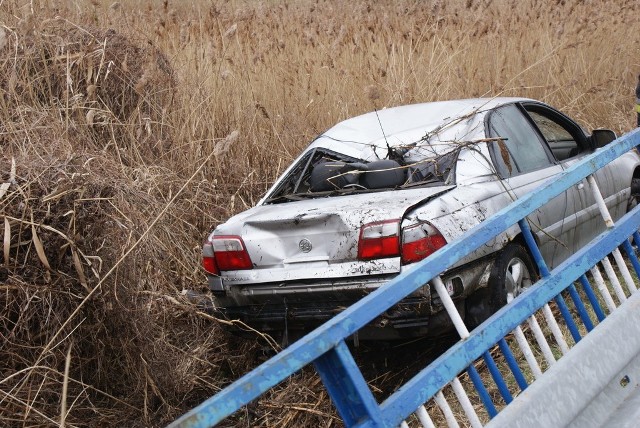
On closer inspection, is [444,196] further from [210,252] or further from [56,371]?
[56,371]

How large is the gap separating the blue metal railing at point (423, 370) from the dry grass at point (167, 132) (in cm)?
173

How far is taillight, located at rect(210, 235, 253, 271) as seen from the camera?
5.12 m

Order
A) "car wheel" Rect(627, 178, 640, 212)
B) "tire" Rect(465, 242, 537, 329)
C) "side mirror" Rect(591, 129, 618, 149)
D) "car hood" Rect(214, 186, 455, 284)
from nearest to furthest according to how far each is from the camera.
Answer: "car hood" Rect(214, 186, 455, 284)
"tire" Rect(465, 242, 537, 329)
"side mirror" Rect(591, 129, 618, 149)
"car wheel" Rect(627, 178, 640, 212)

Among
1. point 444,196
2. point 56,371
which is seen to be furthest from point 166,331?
point 444,196

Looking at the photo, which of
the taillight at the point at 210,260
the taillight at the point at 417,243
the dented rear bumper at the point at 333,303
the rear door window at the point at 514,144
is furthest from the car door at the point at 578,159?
the taillight at the point at 210,260

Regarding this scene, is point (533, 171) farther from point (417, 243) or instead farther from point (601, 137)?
point (417, 243)

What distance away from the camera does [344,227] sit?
4.82 metres

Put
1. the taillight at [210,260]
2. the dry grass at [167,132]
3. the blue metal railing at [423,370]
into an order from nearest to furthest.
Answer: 1. the blue metal railing at [423,370]
2. the dry grass at [167,132]
3. the taillight at [210,260]

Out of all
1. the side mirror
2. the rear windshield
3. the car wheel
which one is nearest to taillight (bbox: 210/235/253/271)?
the rear windshield

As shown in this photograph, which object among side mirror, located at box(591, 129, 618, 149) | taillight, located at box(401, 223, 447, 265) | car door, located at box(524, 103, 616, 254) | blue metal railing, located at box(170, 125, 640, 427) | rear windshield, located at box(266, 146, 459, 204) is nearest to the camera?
blue metal railing, located at box(170, 125, 640, 427)

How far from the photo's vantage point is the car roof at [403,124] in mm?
5949

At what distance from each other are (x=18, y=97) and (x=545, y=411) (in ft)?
16.2

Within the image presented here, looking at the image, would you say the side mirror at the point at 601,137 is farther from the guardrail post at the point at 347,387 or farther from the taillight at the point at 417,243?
the guardrail post at the point at 347,387

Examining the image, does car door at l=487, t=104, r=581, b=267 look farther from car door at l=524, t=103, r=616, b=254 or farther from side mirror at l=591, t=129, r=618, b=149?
side mirror at l=591, t=129, r=618, b=149
